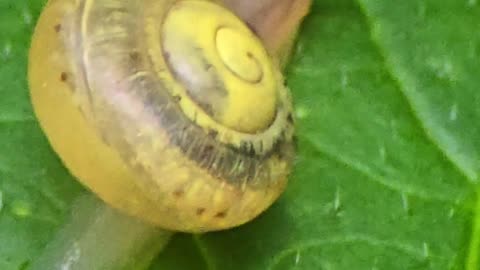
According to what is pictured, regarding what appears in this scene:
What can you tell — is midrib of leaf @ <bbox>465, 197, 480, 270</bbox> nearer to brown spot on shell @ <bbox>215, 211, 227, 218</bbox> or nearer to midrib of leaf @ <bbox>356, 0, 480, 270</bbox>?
midrib of leaf @ <bbox>356, 0, 480, 270</bbox>

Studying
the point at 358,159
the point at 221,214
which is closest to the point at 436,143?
the point at 358,159

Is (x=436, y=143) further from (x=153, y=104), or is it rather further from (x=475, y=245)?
(x=153, y=104)

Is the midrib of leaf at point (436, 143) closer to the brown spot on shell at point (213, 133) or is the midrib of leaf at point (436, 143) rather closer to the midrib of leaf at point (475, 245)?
the midrib of leaf at point (475, 245)

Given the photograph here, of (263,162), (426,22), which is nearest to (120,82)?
(263,162)

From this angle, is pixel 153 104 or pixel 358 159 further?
pixel 358 159

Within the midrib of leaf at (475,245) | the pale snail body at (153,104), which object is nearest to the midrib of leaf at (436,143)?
the midrib of leaf at (475,245)

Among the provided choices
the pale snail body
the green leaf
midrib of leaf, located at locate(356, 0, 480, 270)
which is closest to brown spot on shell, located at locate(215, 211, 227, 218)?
the pale snail body

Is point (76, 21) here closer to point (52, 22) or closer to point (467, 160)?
point (52, 22)
